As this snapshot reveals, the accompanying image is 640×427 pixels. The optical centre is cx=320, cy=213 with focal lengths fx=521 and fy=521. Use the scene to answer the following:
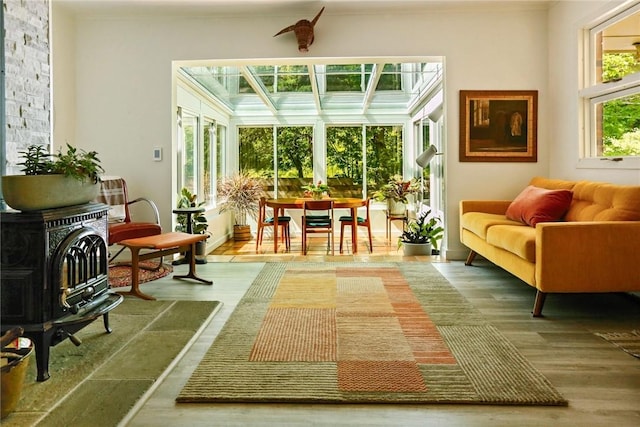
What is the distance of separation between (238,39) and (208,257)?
2528 millimetres

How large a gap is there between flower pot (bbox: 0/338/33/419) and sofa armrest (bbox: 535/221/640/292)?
2929mm

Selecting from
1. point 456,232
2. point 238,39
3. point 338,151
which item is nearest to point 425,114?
point 338,151

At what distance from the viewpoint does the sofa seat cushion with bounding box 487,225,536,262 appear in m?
3.50

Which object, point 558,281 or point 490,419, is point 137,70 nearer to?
point 558,281

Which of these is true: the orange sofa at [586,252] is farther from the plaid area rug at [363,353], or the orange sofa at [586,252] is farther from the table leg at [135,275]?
the table leg at [135,275]

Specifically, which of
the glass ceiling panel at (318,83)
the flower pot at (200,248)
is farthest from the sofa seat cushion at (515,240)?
the flower pot at (200,248)

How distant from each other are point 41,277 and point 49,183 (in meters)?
0.44

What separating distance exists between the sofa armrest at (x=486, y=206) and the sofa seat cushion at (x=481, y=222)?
8 cm

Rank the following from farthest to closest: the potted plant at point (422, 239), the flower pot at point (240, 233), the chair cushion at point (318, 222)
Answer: the flower pot at point (240, 233), the chair cushion at point (318, 222), the potted plant at point (422, 239)

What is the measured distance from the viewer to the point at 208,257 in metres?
6.25

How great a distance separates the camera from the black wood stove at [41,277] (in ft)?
7.72

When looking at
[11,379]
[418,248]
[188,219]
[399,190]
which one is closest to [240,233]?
[399,190]

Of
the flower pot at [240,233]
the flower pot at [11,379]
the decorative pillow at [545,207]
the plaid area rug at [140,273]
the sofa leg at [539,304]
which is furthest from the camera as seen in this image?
the flower pot at [240,233]

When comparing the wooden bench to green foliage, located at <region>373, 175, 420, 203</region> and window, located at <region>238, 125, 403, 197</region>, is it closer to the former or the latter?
green foliage, located at <region>373, 175, 420, 203</region>
